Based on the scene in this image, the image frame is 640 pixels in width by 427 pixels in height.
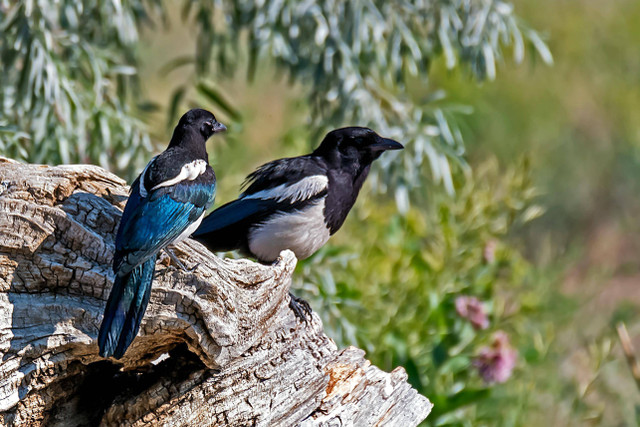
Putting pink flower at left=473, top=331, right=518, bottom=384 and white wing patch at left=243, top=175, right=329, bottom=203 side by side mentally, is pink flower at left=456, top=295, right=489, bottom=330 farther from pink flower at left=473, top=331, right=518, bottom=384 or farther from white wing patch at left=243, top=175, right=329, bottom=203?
white wing patch at left=243, top=175, right=329, bottom=203

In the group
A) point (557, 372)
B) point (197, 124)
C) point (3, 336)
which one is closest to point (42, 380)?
point (3, 336)

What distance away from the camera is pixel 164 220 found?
274 centimetres

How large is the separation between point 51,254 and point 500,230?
8.72ft

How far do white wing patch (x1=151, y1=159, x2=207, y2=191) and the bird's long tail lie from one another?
0.31 m

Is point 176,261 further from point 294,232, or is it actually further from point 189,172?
point 294,232

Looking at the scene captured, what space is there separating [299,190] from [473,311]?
136 centimetres

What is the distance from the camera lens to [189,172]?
3.02 meters

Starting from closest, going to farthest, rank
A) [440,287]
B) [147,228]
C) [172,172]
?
1. [147,228]
2. [172,172]
3. [440,287]

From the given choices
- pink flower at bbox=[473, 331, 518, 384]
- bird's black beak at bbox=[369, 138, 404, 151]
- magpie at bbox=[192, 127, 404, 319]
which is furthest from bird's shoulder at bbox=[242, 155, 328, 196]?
pink flower at bbox=[473, 331, 518, 384]

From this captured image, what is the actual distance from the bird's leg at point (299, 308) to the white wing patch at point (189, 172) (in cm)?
59

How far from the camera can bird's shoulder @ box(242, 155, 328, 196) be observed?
3.86 m

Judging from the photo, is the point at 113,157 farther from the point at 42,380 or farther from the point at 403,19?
the point at 42,380

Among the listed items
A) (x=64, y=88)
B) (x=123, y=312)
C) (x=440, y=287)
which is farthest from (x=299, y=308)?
(x=440, y=287)

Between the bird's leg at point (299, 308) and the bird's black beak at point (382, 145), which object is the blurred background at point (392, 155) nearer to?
the bird's black beak at point (382, 145)
